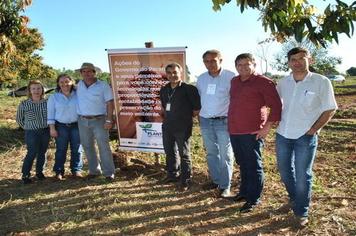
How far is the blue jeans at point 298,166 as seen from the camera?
4660 mm

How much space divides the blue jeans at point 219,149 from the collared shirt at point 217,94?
4.7 inches

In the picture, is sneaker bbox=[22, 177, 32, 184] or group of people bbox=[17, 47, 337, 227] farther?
sneaker bbox=[22, 177, 32, 184]

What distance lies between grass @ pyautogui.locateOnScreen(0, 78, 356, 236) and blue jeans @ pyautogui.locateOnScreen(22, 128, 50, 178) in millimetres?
304

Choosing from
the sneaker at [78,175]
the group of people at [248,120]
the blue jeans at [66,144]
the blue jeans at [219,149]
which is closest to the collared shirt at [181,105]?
the group of people at [248,120]

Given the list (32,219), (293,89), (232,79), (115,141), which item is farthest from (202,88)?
(115,141)

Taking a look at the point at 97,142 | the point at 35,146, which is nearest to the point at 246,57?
the point at 97,142

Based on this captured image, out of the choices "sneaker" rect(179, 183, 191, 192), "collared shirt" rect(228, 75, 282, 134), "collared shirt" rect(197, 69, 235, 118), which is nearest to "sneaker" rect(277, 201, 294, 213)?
"collared shirt" rect(228, 75, 282, 134)

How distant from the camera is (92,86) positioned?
22.5 ft

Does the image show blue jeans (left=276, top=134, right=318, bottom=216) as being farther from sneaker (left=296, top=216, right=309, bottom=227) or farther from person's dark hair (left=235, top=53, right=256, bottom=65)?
person's dark hair (left=235, top=53, right=256, bottom=65)

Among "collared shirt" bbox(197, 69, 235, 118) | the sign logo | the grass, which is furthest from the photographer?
the sign logo

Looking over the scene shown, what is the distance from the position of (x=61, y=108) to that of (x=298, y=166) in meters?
3.89

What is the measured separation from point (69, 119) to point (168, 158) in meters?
1.67

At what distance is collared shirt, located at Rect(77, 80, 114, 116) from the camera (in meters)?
6.84

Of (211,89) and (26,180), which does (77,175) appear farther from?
(211,89)
